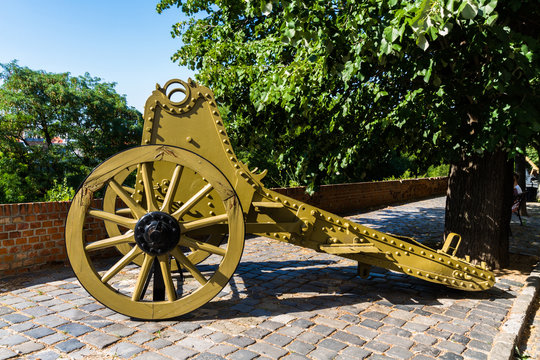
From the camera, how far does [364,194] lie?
11.9m

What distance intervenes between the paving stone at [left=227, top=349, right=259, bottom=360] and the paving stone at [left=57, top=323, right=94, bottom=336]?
46.4 inches

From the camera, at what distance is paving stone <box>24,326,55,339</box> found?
301cm

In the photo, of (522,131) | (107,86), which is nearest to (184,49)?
(522,131)

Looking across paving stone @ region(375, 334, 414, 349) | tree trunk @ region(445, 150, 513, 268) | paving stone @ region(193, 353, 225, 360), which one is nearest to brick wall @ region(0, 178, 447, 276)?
paving stone @ region(193, 353, 225, 360)

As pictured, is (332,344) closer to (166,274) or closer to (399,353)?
(399,353)

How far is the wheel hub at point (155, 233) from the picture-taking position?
3256mm

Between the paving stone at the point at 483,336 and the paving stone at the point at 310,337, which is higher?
the paving stone at the point at 310,337

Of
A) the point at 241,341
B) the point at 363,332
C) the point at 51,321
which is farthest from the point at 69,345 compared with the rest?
the point at 363,332

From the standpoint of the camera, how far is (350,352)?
2910mm

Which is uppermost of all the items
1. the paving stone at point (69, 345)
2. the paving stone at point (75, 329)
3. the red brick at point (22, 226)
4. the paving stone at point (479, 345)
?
the red brick at point (22, 226)

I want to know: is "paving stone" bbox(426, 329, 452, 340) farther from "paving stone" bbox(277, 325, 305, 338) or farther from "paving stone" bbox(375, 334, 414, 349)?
"paving stone" bbox(277, 325, 305, 338)

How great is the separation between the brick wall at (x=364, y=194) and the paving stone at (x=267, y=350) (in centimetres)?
555

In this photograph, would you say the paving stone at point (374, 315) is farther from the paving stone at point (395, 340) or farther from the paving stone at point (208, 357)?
the paving stone at point (208, 357)

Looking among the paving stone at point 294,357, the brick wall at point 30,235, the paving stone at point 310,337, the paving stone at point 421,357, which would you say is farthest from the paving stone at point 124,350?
the brick wall at point 30,235
